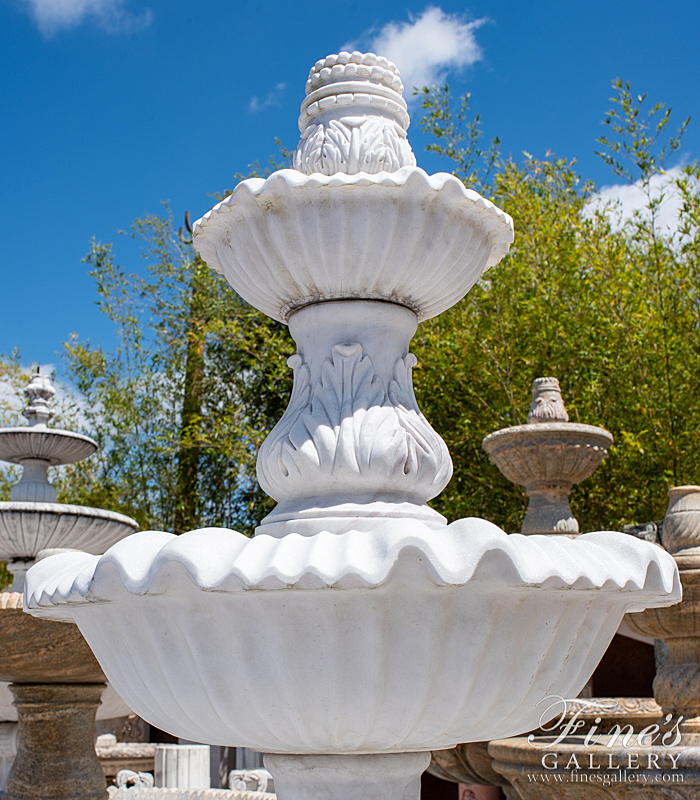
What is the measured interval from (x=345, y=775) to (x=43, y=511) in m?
3.37

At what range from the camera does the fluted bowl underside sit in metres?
5.30

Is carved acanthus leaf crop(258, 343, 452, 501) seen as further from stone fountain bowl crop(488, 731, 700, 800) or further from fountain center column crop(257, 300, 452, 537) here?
stone fountain bowl crop(488, 731, 700, 800)

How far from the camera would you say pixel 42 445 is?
5.44 metres

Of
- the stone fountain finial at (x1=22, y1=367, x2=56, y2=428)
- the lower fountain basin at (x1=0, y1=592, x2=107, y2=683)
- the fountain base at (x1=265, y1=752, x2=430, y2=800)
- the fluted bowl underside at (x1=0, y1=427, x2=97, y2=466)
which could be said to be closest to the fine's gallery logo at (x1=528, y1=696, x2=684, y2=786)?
the fountain base at (x1=265, y1=752, x2=430, y2=800)

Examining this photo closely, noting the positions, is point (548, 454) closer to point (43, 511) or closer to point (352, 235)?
point (43, 511)

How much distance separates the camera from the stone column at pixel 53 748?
2.38m

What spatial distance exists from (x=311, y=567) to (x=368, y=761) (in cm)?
57

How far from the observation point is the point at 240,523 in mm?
8812

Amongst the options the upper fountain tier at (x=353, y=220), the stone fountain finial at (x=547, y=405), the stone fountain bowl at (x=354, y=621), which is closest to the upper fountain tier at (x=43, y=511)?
the stone fountain finial at (x=547, y=405)

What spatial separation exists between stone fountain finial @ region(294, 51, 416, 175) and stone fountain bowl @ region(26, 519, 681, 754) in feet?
3.39

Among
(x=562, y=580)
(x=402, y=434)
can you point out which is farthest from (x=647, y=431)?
(x=562, y=580)

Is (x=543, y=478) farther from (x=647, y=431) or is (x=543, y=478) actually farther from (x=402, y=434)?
(x=402, y=434)

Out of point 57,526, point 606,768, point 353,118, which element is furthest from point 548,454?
point 353,118

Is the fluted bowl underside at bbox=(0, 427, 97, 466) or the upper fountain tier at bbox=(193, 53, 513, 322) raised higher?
the fluted bowl underside at bbox=(0, 427, 97, 466)
